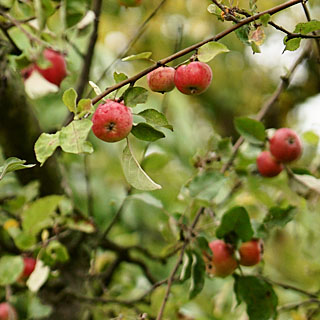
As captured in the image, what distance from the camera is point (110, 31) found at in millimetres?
2426

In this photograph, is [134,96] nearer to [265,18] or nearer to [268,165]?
[265,18]

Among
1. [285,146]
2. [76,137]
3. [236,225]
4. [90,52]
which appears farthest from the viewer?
[90,52]

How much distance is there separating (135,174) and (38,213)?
0.38 metres

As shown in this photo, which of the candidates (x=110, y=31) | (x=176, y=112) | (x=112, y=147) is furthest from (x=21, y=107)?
(x=110, y=31)

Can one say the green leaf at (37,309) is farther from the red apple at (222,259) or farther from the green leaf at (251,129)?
the green leaf at (251,129)

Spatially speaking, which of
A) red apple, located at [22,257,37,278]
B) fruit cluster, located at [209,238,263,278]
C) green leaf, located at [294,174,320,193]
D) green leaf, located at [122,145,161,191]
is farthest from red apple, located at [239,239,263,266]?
red apple, located at [22,257,37,278]

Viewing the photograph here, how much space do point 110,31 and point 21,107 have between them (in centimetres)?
160

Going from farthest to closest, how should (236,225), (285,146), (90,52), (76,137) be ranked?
(90,52), (285,146), (236,225), (76,137)

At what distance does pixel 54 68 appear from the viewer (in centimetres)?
93

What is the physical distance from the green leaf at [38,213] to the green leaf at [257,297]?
34 cm

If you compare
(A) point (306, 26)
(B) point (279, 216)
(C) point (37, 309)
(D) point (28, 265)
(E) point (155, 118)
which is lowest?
(C) point (37, 309)

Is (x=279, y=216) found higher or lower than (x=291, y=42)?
lower

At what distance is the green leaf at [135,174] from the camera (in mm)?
552

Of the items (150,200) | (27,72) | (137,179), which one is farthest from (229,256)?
(27,72)
